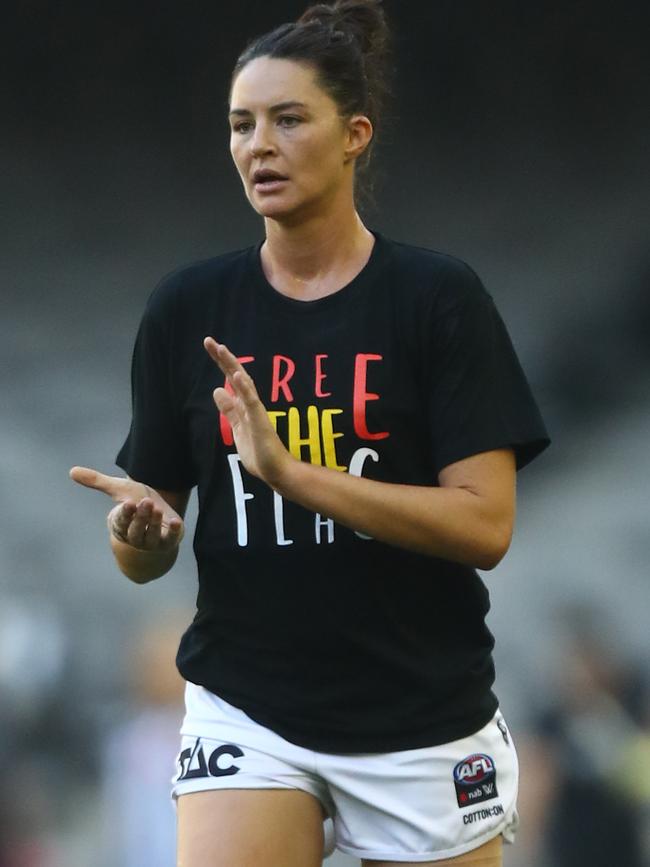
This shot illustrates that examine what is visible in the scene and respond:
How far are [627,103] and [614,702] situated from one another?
1.69 meters

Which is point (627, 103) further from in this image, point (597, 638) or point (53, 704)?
point (53, 704)

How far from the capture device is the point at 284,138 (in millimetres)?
2693

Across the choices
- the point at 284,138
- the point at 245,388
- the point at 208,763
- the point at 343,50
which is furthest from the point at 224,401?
the point at 343,50

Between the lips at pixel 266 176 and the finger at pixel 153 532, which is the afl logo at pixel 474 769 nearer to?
the finger at pixel 153 532

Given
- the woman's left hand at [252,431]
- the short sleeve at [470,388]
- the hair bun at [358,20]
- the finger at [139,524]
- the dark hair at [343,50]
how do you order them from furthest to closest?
the hair bun at [358,20] < the dark hair at [343,50] < the short sleeve at [470,388] < the finger at [139,524] < the woman's left hand at [252,431]

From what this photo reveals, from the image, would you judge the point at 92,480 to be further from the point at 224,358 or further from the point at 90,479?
the point at 224,358

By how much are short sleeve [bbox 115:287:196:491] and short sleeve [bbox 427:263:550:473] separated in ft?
1.45

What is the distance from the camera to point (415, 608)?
2.68m

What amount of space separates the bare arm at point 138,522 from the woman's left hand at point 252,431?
197 mm

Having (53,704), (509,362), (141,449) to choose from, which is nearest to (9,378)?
(53,704)

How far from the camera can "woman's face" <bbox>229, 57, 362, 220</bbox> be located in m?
2.69

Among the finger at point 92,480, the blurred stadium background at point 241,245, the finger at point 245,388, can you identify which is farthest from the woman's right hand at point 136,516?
the blurred stadium background at point 241,245

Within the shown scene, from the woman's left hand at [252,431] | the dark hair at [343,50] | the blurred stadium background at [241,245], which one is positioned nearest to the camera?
the woman's left hand at [252,431]

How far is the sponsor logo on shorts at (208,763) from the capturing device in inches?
103
